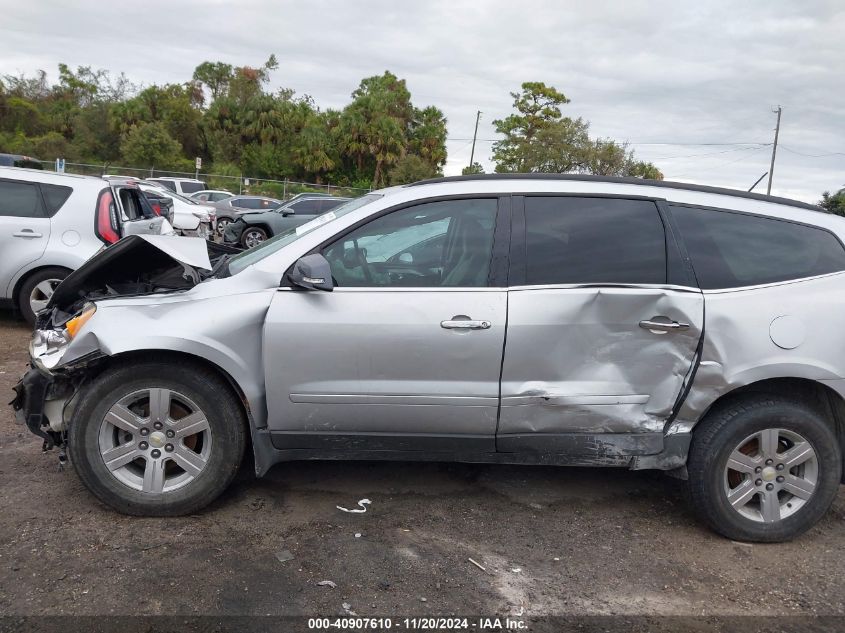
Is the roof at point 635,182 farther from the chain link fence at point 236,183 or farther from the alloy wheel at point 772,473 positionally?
the chain link fence at point 236,183

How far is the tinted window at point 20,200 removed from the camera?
731cm

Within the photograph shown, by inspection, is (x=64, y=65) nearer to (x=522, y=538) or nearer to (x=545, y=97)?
(x=545, y=97)

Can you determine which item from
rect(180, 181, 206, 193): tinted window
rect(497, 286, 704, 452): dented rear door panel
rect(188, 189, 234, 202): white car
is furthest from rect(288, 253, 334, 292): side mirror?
rect(180, 181, 206, 193): tinted window

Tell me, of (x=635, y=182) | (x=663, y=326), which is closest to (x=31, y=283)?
(x=635, y=182)

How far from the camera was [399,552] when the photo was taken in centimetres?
338

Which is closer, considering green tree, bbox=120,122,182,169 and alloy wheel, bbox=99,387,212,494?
alloy wheel, bbox=99,387,212,494

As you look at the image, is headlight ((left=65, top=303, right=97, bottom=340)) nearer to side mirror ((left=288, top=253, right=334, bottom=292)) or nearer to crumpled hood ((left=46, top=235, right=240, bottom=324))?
crumpled hood ((left=46, top=235, right=240, bottom=324))

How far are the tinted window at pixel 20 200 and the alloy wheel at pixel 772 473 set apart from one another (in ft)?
23.1

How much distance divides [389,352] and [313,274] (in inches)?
20.9

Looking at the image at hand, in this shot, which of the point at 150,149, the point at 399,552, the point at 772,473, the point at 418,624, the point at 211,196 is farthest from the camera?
the point at 150,149

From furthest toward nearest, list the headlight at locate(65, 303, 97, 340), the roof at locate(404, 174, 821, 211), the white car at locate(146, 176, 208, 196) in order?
the white car at locate(146, 176, 208, 196), the roof at locate(404, 174, 821, 211), the headlight at locate(65, 303, 97, 340)

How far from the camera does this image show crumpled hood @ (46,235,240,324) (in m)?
3.90

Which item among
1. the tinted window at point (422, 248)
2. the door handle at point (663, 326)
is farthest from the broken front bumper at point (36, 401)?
the door handle at point (663, 326)

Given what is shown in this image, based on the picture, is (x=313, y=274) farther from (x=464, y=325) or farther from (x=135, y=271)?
(x=135, y=271)
